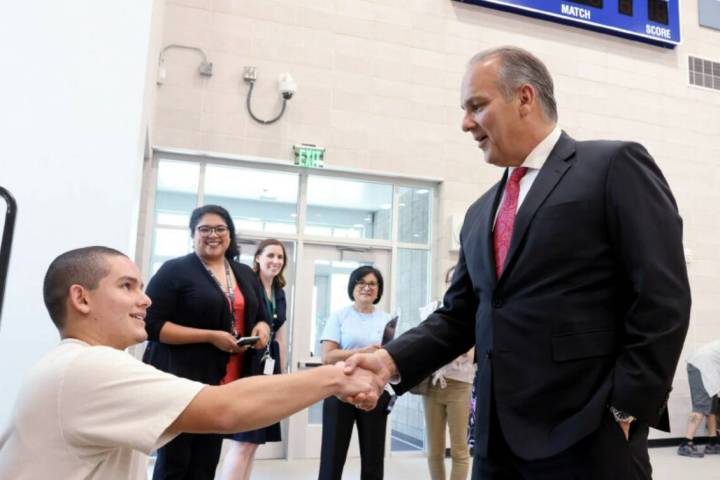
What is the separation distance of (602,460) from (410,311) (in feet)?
16.3

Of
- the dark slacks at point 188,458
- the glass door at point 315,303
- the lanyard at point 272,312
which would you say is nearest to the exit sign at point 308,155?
the glass door at point 315,303

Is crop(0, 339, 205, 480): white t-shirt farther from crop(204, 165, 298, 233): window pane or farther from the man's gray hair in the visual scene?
crop(204, 165, 298, 233): window pane

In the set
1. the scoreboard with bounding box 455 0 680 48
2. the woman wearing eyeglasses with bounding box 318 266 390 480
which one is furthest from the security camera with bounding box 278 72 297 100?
the woman wearing eyeglasses with bounding box 318 266 390 480

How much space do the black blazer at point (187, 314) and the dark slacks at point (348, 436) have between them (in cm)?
91

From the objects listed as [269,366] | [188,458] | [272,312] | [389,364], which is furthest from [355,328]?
[389,364]

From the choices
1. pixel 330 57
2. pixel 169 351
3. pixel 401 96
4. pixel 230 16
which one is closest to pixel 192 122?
pixel 230 16

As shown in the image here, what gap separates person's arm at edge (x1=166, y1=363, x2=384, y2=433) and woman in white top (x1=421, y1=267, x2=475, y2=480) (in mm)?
2453

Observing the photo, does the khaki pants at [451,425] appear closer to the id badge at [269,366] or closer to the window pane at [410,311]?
the id badge at [269,366]

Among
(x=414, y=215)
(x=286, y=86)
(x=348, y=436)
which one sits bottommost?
(x=348, y=436)

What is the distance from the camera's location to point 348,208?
20.4 ft

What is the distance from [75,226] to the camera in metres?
3.14

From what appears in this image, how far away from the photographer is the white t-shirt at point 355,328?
3867 mm

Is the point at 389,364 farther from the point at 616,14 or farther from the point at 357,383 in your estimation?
the point at 616,14

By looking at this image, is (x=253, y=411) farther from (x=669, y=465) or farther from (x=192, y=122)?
(x=669, y=465)
